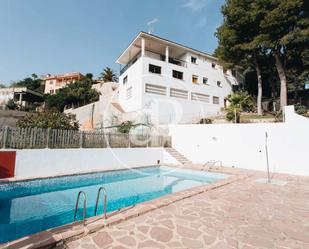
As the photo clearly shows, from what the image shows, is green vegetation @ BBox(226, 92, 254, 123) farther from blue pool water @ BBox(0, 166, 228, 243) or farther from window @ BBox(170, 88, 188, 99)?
blue pool water @ BBox(0, 166, 228, 243)

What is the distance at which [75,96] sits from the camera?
36.9 metres

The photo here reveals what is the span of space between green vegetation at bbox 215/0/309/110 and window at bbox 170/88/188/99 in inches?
264

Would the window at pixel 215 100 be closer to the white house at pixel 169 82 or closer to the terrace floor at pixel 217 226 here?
the white house at pixel 169 82

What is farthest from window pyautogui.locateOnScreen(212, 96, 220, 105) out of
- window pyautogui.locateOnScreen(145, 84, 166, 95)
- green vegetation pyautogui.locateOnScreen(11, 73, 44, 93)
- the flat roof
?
green vegetation pyautogui.locateOnScreen(11, 73, 44, 93)

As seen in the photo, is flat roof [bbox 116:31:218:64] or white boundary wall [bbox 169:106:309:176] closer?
white boundary wall [bbox 169:106:309:176]

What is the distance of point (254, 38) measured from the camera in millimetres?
19781

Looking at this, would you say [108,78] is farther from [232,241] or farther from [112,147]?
[232,241]

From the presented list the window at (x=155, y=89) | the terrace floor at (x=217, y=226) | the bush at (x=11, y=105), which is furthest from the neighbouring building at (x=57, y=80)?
the terrace floor at (x=217, y=226)

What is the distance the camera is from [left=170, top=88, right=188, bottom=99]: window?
22797mm

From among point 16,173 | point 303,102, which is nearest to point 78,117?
point 16,173

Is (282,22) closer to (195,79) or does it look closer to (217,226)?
(195,79)

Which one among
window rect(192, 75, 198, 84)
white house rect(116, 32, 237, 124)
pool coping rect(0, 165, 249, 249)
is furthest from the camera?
window rect(192, 75, 198, 84)

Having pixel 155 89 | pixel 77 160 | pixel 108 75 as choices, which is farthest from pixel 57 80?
pixel 77 160

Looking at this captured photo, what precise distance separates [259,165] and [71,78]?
59.1 metres
